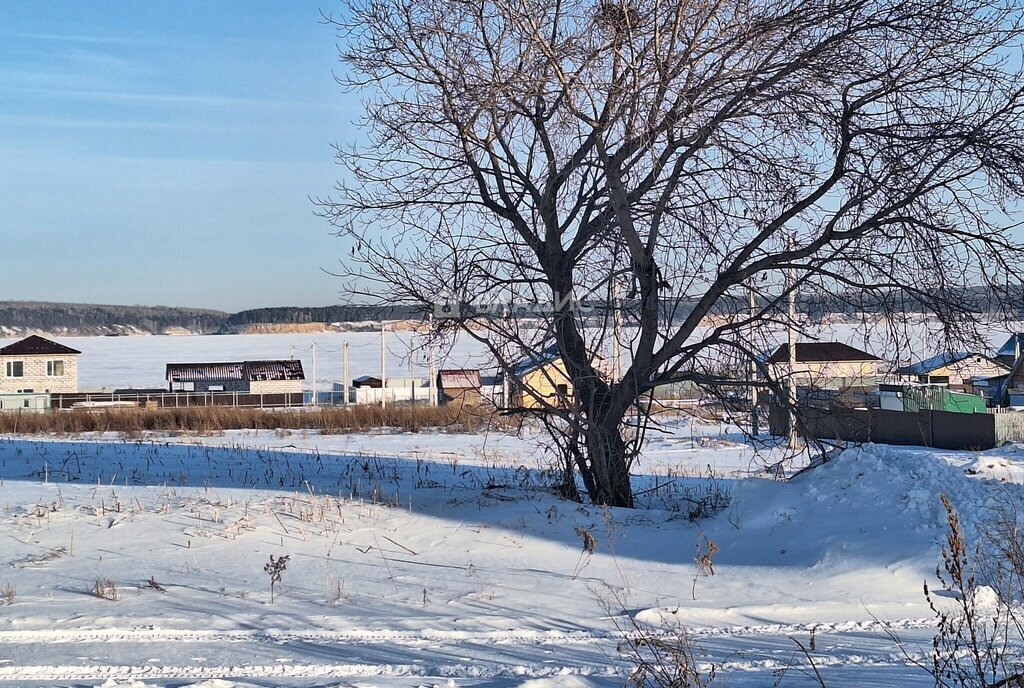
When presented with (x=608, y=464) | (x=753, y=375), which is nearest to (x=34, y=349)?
(x=608, y=464)

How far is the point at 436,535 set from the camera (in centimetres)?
1021

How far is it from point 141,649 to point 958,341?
8285mm

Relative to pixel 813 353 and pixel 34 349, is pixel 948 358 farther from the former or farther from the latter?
pixel 34 349

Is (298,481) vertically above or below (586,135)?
below

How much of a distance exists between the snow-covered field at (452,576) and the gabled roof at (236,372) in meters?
45.4

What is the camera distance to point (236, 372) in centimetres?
6031

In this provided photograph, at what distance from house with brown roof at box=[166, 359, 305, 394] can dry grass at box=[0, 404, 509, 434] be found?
2358 cm

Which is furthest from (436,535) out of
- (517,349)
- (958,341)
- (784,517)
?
(958,341)

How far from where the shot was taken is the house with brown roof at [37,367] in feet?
185

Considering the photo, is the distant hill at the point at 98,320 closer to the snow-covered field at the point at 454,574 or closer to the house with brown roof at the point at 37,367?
the house with brown roof at the point at 37,367

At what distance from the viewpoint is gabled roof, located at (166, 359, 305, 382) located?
58906 mm

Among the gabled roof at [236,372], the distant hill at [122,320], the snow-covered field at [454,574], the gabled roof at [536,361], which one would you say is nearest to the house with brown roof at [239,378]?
the gabled roof at [236,372]

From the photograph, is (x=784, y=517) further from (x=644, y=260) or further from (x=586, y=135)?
(x=586, y=135)

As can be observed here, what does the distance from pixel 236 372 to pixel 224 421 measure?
28689 millimetres
